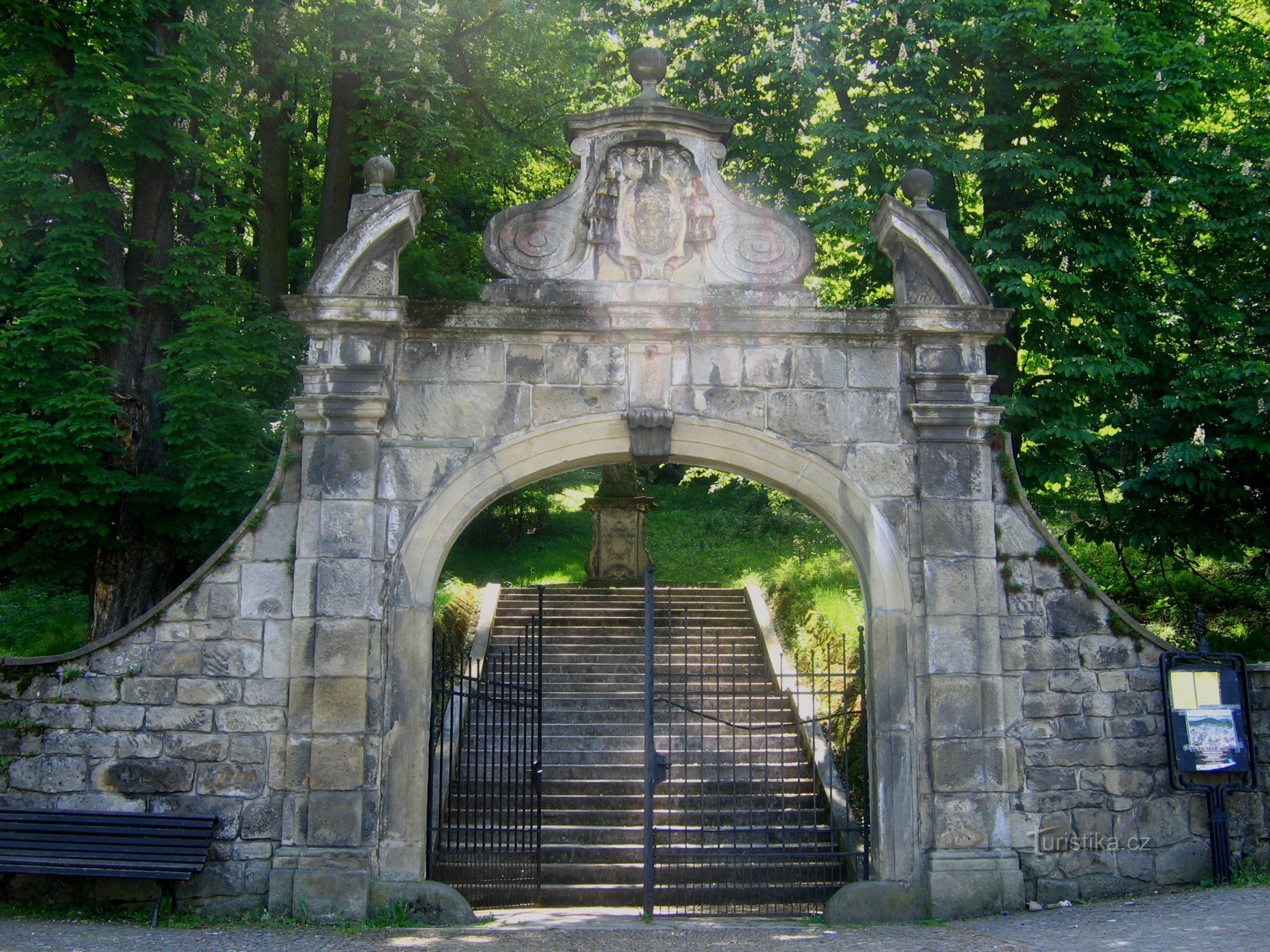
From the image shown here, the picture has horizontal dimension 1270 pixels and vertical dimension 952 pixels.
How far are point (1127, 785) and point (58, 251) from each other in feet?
29.0

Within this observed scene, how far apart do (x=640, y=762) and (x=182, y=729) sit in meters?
4.70

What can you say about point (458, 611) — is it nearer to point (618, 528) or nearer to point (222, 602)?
point (618, 528)

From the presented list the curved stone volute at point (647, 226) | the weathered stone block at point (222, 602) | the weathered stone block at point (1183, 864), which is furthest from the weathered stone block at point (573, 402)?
the weathered stone block at point (1183, 864)

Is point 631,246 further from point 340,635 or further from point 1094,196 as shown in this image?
point 1094,196

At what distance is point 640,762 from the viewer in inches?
410

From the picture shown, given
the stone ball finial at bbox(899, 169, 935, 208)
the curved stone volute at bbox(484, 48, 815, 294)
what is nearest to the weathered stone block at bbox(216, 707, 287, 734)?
the curved stone volute at bbox(484, 48, 815, 294)

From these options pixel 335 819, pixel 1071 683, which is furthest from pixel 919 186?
pixel 335 819

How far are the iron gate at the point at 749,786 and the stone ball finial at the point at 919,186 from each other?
301 cm

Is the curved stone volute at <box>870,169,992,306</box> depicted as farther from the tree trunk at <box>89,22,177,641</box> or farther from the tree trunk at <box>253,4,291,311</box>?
the tree trunk at <box>253,4,291,311</box>

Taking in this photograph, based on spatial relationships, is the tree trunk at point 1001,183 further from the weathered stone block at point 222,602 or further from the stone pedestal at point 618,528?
the weathered stone block at point 222,602

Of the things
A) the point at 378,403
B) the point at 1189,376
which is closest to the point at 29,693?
the point at 378,403

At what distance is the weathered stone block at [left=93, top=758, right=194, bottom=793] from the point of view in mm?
6719

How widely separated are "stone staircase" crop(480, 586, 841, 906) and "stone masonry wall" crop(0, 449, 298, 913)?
8.28 ft

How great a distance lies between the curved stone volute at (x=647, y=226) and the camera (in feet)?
24.0
